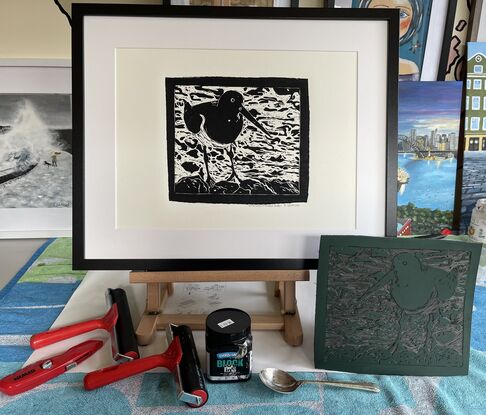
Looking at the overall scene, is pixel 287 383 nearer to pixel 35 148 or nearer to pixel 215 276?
pixel 215 276

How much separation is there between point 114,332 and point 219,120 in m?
0.34

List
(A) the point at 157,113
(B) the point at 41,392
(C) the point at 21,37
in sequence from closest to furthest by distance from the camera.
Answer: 1. (B) the point at 41,392
2. (A) the point at 157,113
3. (C) the point at 21,37

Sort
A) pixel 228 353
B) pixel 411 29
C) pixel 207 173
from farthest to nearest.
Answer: pixel 411 29 < pixel 207 173 < pixel 228 353

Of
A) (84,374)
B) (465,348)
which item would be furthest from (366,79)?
(84,374)

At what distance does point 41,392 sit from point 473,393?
0.53 meters

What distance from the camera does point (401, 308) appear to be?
56cm

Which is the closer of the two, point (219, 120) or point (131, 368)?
point (131, 368)

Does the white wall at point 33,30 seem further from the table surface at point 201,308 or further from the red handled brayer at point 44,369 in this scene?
the red handled brayer at point 44,369

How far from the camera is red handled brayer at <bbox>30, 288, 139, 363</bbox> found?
0.57 metres

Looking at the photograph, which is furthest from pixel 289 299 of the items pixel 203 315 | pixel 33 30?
pixel 33 30

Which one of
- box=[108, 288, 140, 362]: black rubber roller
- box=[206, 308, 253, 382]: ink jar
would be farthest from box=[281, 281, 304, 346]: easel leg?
box=[108, 288, 140, 362]: black rubber roller

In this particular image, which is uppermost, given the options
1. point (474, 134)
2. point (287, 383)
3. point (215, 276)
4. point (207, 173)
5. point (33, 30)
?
point (33, 30)

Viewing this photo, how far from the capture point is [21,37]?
3.22 ft

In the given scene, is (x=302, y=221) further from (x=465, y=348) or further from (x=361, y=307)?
(x=465, y=348)
